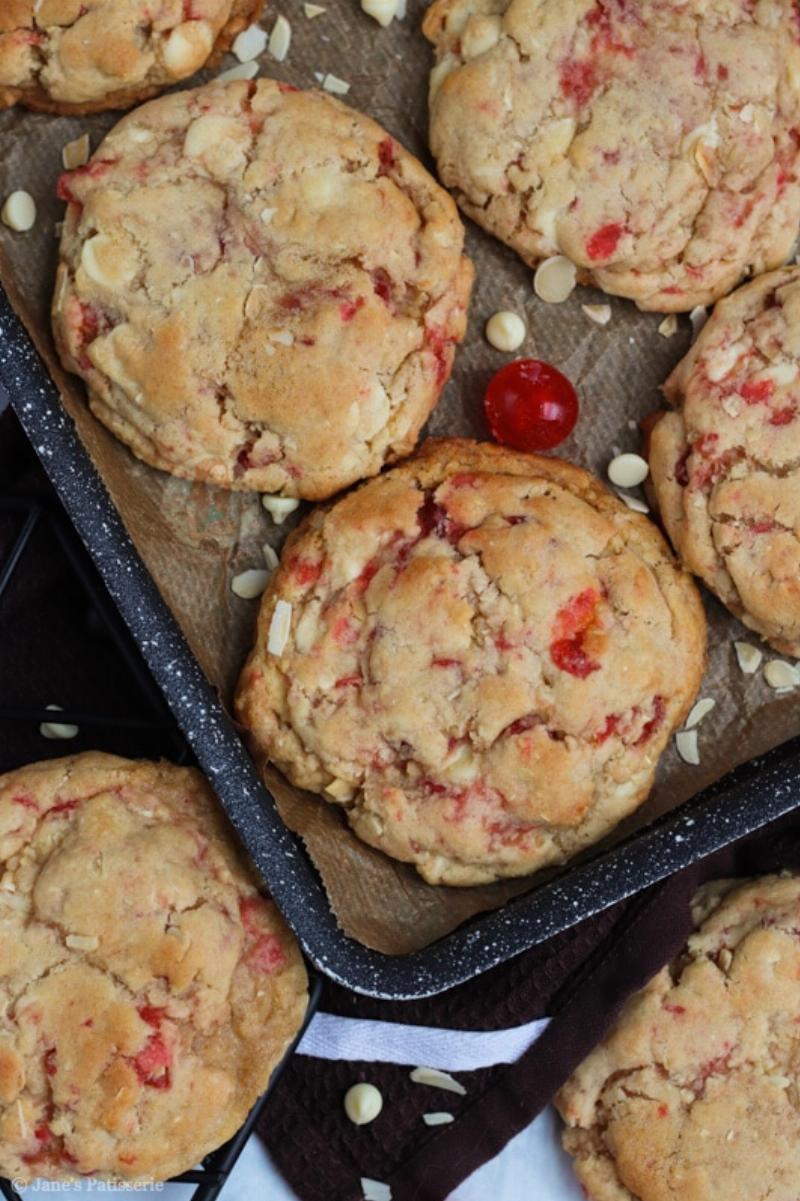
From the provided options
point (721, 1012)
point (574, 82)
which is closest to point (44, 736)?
point (721, 1012)

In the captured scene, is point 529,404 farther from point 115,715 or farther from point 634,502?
point 115,715

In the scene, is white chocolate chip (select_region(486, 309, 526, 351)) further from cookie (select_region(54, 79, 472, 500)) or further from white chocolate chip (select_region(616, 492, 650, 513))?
white chocolate chip (select_region(616, 492, 650, 513))

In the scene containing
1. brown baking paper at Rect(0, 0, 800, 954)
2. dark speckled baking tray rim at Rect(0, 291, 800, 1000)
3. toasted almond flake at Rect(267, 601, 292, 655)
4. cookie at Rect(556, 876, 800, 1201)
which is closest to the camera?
dark speckled baking tray rim at Rect(0, 291, 800, 1000)

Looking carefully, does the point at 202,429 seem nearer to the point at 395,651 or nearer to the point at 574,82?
the point at 395,651

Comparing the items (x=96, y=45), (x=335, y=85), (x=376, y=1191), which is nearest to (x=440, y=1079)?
(x=376, y=1191)

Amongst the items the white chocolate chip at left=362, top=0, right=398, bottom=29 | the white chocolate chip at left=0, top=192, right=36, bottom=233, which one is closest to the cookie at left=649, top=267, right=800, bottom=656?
the white chocolate chip at left=362, top=0, right=398, bottom=29

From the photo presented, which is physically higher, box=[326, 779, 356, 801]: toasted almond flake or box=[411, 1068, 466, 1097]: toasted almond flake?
box=[326, 779, 356, 801]: toasted almond flake

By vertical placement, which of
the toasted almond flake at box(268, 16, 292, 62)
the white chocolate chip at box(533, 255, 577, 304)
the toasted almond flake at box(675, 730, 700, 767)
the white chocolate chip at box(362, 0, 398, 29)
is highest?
the white chocolate chip at box(362, 0, 398, 29)
